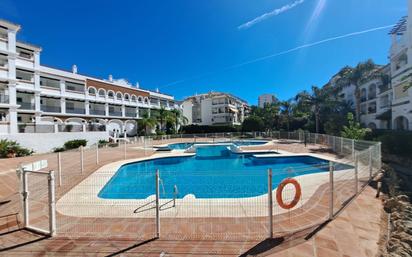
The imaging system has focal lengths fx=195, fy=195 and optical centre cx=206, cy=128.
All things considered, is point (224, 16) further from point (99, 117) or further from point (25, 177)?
point (99, 117)

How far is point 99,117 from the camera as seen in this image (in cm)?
3378

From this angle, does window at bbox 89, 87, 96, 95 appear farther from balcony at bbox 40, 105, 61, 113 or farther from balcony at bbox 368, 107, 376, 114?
balcony at bbox 368, 107, 376, 114

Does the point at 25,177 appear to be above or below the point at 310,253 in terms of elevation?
above

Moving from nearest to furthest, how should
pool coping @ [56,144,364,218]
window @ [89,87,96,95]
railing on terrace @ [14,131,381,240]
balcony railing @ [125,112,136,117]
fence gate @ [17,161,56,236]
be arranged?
fence gate @ [17,161,56,236] < railing on terrace @ [14,131,381,240] < pool coping @ [56,144,364,218] < window @ [89,87,96,95] < balcony railing @ [125,112,136,117]

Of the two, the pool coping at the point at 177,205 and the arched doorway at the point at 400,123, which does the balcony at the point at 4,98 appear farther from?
the arched doorway at the point at 400,123

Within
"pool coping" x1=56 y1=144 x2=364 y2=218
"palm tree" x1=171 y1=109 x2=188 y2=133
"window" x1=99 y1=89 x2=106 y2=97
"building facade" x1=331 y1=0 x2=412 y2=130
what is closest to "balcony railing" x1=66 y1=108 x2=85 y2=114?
"window" x1=99 y1=89 x2=106 y2=97

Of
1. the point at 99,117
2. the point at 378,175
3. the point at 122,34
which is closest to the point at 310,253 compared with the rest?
the point at 378,175

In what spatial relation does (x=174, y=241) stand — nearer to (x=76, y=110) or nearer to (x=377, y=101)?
(x=76, y=110)

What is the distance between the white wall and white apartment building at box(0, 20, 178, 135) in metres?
0.98

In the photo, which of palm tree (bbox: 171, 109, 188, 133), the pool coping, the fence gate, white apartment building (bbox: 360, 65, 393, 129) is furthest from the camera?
palm tree (bbox: 171, 109, 188, 133)

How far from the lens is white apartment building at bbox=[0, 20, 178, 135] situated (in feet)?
62.3

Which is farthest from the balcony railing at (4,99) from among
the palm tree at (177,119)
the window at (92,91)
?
the palm tree at (177,119)

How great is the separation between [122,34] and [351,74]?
30621 millimetres

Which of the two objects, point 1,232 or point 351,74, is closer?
point 1,232
